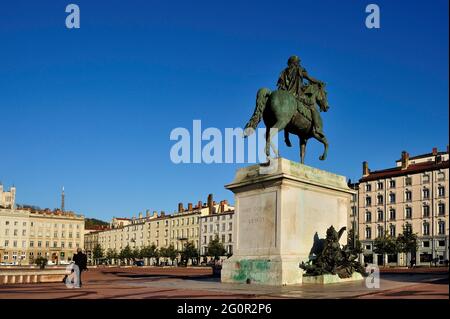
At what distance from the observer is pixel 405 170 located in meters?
98.6

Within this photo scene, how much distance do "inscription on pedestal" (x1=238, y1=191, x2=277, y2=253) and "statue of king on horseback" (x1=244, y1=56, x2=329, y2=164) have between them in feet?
5.35

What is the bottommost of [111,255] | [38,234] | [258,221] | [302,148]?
[111,255]

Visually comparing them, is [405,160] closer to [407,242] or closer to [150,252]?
[407,242]

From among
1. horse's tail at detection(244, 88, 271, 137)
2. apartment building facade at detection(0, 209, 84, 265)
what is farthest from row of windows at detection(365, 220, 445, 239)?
horse's tail at detection(244, 88, 271, 137)

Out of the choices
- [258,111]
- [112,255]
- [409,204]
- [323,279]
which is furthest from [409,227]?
[112,255]

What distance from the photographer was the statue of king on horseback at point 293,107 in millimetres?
18234

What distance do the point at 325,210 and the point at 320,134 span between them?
2923 millimetres

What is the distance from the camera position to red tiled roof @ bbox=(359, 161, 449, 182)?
92769 millimetres

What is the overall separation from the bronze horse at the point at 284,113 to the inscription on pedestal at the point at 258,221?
159 centimetres

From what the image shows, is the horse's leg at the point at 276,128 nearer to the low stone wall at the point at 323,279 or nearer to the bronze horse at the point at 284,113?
the bronze horse at the point at 284,113

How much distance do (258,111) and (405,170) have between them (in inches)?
3413

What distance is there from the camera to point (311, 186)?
18.5m

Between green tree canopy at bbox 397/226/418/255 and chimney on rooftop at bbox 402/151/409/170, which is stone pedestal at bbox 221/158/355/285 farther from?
chimney on rooftop at bbox 402/151/409/170

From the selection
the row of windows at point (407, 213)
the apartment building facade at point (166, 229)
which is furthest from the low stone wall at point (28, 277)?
the apartment building facade at point (166, 229)
